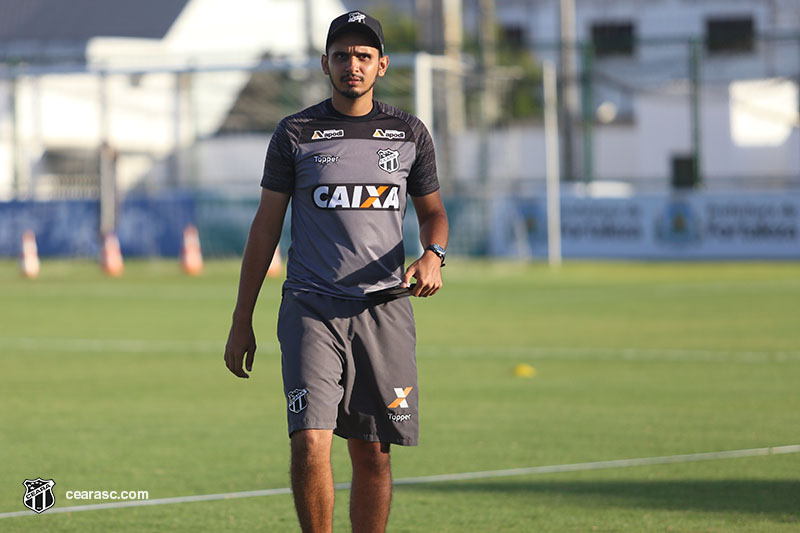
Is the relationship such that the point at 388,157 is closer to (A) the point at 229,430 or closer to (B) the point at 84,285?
(A) the point at 229,430

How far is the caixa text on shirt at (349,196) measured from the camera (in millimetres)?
5672

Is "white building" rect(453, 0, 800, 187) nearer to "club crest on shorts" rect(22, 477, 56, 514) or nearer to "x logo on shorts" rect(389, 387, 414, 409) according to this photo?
"club crest on shorts" rect(22, 477, 56, 514)

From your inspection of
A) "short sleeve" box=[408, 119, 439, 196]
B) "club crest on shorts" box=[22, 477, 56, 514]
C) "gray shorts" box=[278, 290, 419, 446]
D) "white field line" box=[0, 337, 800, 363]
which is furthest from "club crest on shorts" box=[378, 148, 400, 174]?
"white field line" box=[0, 337, 800, 363]

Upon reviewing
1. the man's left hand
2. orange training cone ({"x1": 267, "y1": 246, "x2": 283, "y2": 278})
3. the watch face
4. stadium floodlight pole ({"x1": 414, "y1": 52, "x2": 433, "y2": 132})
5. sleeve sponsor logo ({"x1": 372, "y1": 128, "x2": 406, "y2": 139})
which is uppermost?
stadium floodlight pole ({"x1": 414, "y1": 52, "x2": 433, "y2": 132})

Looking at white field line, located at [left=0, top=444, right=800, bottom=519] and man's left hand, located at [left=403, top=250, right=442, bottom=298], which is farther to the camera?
white field line, located at [left=0, top=444, right=800, bottom=519]

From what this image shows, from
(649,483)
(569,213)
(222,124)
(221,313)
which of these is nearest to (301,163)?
(649,483)

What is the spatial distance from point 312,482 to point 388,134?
1.34 metres

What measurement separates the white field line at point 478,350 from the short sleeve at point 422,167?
26.8 ft

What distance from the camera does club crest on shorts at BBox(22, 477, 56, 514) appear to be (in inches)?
291

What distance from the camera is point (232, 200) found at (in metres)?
31.4

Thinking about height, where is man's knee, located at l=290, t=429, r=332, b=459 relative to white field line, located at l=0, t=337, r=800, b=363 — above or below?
above

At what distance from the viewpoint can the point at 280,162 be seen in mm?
5703

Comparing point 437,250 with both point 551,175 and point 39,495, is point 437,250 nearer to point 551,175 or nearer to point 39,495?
point 39,495

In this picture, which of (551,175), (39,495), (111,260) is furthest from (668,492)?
(111,260)
